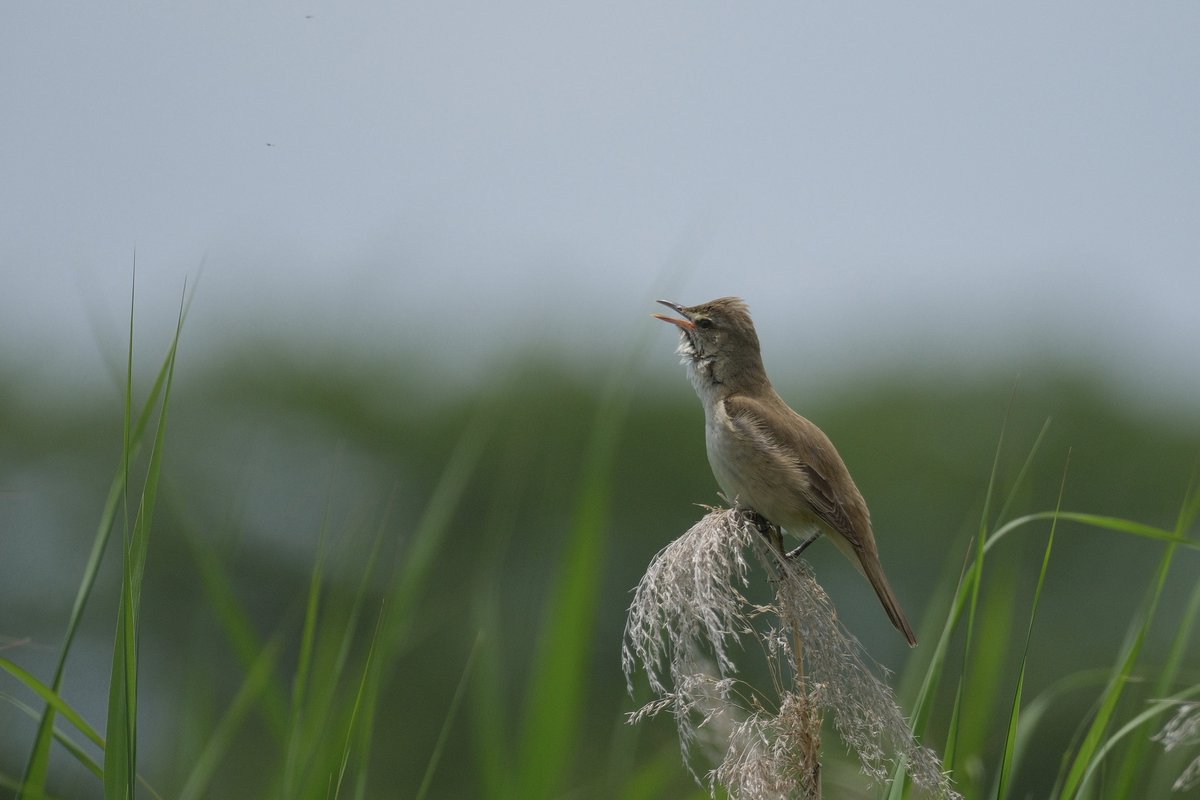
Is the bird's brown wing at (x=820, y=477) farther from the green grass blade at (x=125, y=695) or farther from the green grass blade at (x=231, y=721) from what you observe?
the green grass blade at (x=125, y=695)

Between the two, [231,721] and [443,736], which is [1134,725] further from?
[231,721]

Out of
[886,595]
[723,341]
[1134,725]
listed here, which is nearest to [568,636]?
[1134,725]

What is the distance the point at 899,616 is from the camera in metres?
3.58

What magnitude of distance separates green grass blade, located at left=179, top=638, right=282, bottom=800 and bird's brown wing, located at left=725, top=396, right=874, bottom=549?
1.98m

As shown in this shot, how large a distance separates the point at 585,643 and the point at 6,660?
1142 millimetres

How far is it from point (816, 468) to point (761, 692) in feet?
5.87

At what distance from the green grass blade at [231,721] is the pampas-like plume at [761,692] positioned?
2.52 feet

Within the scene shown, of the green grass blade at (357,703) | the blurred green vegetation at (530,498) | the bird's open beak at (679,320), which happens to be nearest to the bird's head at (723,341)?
the bird's open beak at (679,320)

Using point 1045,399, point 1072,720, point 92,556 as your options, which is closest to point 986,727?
point 92,556

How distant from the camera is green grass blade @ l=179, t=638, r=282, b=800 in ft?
8.40

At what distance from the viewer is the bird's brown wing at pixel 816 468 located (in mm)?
4125

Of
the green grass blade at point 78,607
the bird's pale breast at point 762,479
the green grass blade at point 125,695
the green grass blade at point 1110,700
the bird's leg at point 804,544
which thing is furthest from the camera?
the bird's pale breast at point 762,479

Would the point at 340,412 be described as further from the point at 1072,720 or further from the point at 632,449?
the point at 1072,720

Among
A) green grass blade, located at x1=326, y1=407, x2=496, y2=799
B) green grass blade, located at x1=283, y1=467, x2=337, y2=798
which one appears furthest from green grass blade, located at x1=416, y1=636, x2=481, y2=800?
green grass blade, located at x1=283, y1=467, x2=337, y2=798
